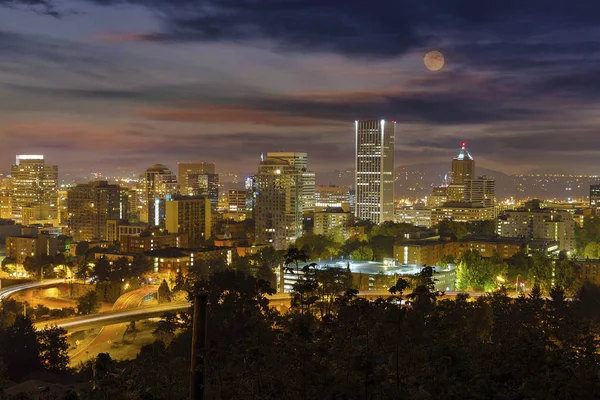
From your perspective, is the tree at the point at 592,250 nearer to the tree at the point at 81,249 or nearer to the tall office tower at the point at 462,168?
the tree at the point at 81,249

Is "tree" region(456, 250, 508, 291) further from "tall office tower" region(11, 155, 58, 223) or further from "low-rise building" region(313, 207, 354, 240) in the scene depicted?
"tall office tower" region(11, 155, 58, 223)

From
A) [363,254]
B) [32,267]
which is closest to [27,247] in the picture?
[32,267]

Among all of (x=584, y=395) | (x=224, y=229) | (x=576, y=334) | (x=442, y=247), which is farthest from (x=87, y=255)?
(x=584, y=395)

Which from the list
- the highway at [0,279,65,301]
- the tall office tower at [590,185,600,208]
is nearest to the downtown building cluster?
the highway at [0,279,65,301]

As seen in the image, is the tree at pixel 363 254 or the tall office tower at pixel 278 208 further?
the tall office tower at pixel 278 208

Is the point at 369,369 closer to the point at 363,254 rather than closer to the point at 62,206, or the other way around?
the point at 363,254

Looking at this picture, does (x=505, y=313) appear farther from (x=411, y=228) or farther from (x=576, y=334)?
(x=411, y=228)

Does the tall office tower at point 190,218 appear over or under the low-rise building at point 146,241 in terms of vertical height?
over

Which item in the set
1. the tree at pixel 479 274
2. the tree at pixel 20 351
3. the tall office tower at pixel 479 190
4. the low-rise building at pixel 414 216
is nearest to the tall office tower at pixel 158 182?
the low-rise building at pixel 414 216
